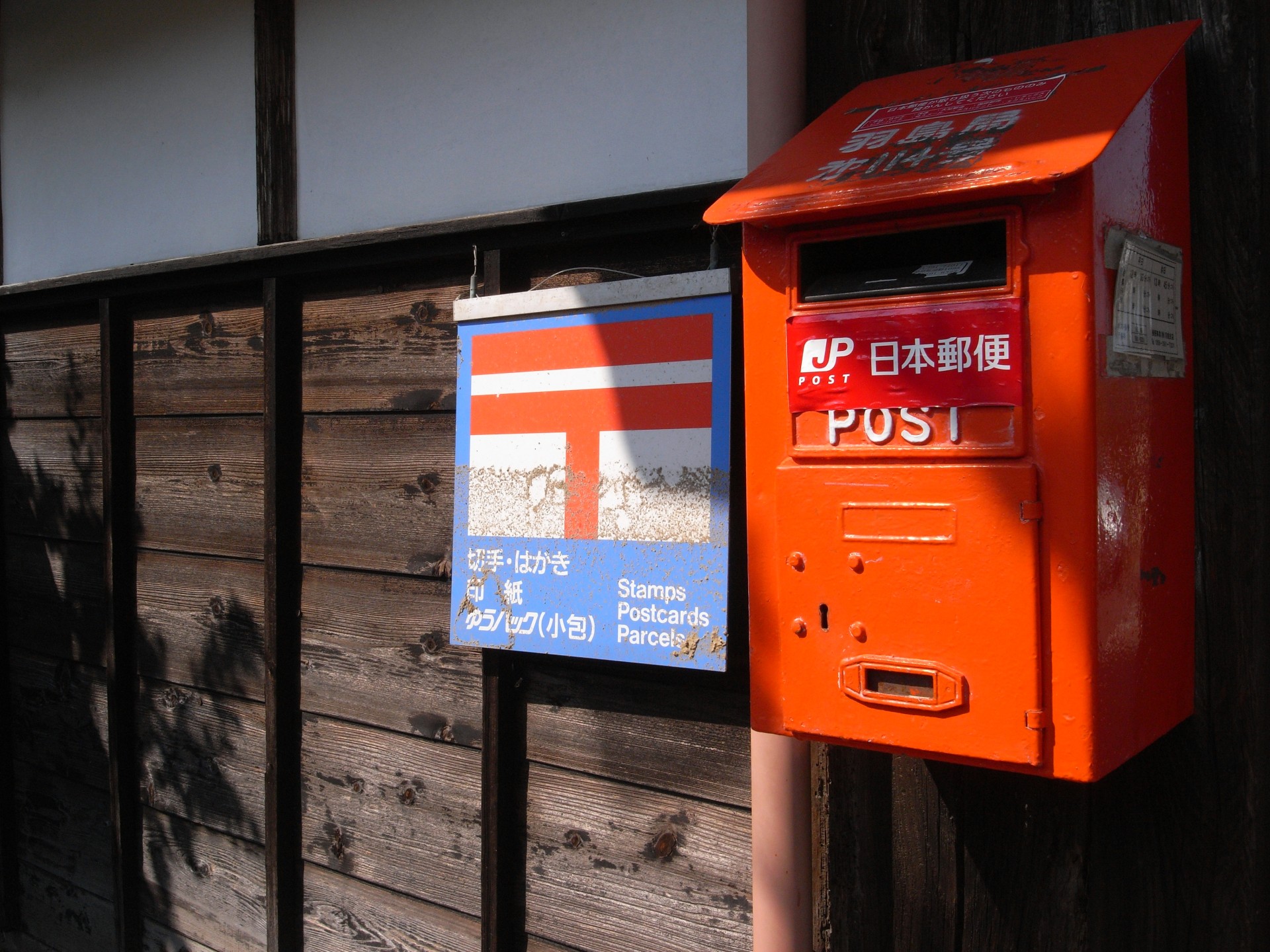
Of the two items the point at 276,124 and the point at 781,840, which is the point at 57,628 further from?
the point at 781,840

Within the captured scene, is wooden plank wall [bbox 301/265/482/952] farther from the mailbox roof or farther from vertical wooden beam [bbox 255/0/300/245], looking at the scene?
the mailbox roof

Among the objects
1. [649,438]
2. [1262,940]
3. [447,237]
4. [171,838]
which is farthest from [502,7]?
[171,838]

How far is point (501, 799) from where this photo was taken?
2.21 metres

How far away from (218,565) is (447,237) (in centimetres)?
126

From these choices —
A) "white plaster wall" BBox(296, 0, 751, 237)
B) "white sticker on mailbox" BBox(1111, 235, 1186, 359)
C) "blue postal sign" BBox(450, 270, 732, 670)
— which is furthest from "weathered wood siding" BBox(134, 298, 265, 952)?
"white sticker on mailbox" BBox(1111, 235, 1186, 359)

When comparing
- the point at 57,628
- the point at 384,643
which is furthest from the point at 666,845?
the point at 57,628

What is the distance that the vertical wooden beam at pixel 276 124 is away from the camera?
2.61m

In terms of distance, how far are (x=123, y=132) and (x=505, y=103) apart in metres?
1.55

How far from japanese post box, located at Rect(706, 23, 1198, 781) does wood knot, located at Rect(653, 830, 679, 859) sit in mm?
690

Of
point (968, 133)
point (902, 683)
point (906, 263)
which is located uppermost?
point (968, 133)

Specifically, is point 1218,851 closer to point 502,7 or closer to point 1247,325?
point 1247,325

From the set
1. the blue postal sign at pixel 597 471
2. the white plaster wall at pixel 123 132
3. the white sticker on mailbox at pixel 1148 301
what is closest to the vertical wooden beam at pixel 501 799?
the blue postal sign at pixel 597 471

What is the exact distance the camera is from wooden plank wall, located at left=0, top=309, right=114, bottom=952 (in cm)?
319

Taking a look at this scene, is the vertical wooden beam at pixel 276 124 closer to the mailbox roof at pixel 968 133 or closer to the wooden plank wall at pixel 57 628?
the wooden plank wall at pixel 57 628
